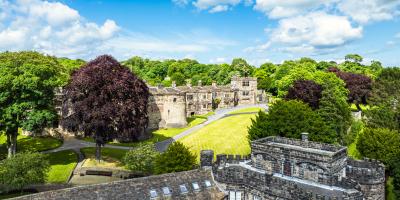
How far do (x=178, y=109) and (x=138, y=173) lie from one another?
115 feet

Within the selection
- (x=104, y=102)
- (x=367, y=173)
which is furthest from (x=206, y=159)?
(x=104, y=102)

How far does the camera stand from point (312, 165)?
24141mm

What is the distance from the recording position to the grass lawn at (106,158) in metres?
44.4

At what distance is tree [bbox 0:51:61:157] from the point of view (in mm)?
40531

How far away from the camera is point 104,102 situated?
1676 inches

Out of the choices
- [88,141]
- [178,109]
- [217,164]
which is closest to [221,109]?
[178,109]

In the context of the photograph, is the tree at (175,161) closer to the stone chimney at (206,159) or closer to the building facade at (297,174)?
the building facade at (297,174)

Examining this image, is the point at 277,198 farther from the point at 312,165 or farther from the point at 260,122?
the point at 260,122

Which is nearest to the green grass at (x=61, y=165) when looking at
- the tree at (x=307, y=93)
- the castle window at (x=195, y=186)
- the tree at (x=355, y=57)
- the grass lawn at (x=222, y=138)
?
the grass lawn at (x=222, y=138)

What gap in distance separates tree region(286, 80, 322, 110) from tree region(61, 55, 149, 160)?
→ 28.0 metres

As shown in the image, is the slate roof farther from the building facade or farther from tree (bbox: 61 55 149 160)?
tree (bbox: 61 55 149 160)

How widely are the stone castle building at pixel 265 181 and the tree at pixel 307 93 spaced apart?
1147 inches

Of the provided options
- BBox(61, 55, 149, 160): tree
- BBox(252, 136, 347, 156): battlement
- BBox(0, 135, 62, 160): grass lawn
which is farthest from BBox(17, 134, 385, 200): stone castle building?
BBox(0, 135, 62, 160): grass lawn

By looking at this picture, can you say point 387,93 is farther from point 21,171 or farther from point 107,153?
point 21,171
